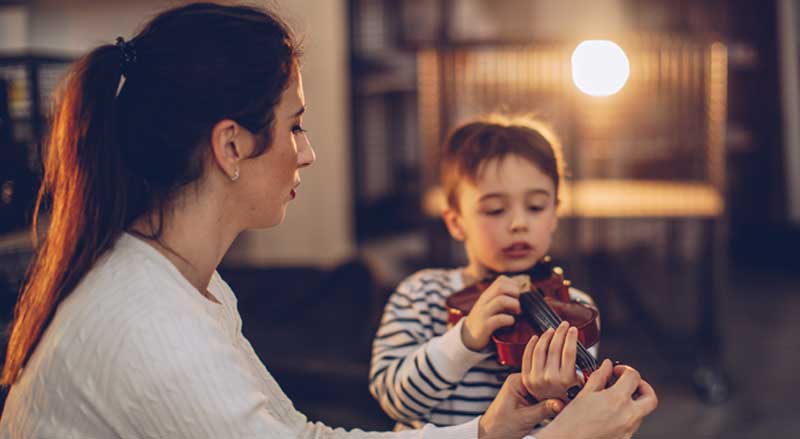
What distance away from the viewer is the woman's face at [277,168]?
5.47ft

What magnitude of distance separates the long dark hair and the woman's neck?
2 centimetres

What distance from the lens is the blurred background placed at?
428cm

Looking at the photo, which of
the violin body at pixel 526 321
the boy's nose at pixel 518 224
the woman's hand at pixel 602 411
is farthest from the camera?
the boy's nose at pixel 518 224

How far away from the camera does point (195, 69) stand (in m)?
1.56

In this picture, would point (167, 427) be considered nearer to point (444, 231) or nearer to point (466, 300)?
point (466, 300)

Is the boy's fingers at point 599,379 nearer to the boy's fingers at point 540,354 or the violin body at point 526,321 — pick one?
the boy's fingers at point 540,354

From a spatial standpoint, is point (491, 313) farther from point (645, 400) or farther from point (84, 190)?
point (84, 190)

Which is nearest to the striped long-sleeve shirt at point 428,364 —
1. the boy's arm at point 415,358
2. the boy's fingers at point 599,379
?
the boy's arm at point 415,358

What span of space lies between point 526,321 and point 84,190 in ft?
2.86

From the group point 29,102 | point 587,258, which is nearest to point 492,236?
point 29,102

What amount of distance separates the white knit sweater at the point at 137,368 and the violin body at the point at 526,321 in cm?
53

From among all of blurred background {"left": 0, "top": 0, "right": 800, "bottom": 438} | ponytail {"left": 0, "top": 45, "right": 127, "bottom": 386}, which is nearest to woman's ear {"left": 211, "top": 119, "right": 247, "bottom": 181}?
ponytail {"left": 0, "top": 45, "right": 127, "bottom": 386}

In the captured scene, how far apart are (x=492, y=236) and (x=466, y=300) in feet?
0.50

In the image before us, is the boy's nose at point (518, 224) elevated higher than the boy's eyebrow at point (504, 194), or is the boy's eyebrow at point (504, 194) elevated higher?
the boy's eyebrow at point (504, 194)
